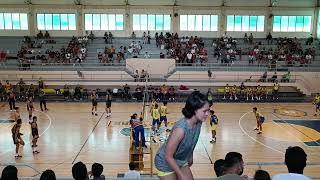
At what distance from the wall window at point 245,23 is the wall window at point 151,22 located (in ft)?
23.2

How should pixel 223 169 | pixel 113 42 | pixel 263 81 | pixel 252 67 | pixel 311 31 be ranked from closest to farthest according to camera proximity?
pixel 223 169 < pixel 263 81 < pixel 252 67 < pixel 113 42 < pixel 311 31

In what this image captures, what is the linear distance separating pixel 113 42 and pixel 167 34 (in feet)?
19.3

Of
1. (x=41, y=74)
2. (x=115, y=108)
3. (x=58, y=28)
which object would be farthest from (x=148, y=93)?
(x=58, y=28)

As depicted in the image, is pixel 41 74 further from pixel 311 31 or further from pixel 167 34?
pixel 311 31

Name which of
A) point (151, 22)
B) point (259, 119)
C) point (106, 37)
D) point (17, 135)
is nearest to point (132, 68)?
point (106, 37)

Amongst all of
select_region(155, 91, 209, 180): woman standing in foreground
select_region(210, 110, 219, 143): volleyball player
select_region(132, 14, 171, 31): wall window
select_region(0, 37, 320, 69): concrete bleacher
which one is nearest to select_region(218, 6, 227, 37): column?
select_region(0, 37, 320, 69): concrete bleacher

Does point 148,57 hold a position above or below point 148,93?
above

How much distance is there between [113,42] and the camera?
42.3 meters

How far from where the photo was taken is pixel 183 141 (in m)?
4.39

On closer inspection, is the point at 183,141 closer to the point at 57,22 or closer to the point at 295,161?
the point at 295,161

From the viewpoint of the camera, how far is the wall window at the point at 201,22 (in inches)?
1752

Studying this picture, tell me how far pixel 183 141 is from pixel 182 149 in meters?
0.11

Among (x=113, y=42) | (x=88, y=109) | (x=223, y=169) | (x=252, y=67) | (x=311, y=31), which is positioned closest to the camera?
(x=223, y=169)


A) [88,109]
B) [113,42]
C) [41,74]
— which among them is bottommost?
[88,109]
